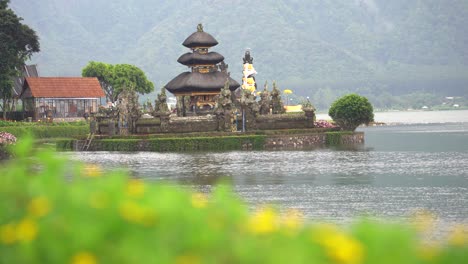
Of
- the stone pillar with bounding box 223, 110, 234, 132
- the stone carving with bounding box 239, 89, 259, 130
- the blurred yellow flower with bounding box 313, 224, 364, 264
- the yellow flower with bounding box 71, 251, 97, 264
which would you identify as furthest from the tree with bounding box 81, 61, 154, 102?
the blurred yellow flower with bounding box 313, 224, 364, 264

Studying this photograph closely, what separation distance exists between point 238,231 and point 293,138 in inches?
2361

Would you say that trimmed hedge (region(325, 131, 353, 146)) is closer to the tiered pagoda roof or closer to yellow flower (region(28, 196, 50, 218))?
the tiered pagoda roof

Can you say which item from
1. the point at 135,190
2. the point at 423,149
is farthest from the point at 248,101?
the point at 135,190

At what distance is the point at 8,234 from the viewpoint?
6.39 m

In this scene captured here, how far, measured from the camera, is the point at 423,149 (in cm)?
6391

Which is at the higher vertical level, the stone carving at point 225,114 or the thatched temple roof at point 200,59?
the thatched temple roof at point 200,59

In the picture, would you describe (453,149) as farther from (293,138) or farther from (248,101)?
(248,101)

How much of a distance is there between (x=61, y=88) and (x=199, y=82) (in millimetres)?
27837

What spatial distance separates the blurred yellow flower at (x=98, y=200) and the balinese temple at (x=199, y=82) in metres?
69.8

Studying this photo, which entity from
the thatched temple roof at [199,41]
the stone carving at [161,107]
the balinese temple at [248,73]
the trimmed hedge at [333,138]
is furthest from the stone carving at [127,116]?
the balinese temple at [248,73]

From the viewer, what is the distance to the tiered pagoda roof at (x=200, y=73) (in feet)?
253

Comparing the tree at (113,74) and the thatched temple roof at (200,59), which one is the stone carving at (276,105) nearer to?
the thatched temple roof at (200,59)

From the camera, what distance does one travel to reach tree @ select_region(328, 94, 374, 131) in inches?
2950

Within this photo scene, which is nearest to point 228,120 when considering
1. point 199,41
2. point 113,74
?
point 199,41
